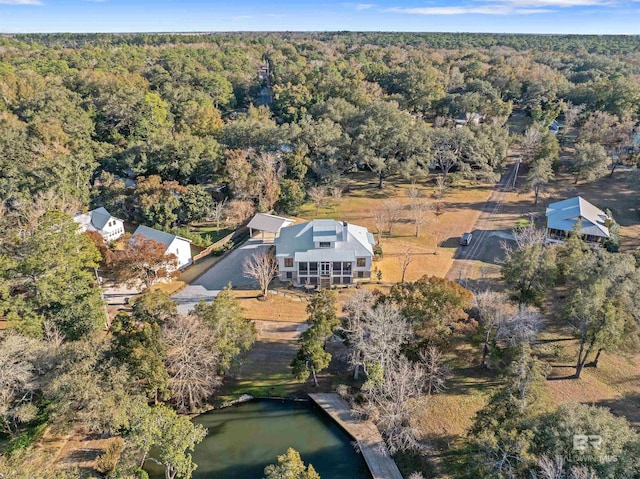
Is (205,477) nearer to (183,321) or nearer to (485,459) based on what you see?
(183,321)

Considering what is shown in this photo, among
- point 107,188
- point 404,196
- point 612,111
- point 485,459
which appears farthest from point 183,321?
point 612,111

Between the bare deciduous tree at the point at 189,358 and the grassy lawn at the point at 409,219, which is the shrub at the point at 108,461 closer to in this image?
the bare deciduous tree at the point at 189,358

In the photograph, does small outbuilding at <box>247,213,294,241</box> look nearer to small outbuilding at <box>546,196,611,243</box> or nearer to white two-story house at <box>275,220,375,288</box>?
white two-story house at <box>275,220,375,288</box>

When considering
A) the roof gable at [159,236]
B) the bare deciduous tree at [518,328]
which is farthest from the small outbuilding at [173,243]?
the bare deciduous tree at [518,328]

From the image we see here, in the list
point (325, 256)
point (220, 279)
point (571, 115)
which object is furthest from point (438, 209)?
point (571, 115)

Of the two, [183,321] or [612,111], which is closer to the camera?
[183,321]

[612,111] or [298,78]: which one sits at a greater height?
[298,78]

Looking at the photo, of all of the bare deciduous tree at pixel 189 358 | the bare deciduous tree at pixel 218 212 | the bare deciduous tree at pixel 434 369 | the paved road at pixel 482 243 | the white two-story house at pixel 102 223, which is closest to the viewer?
the bare deciduous tree at pixel 189 358
